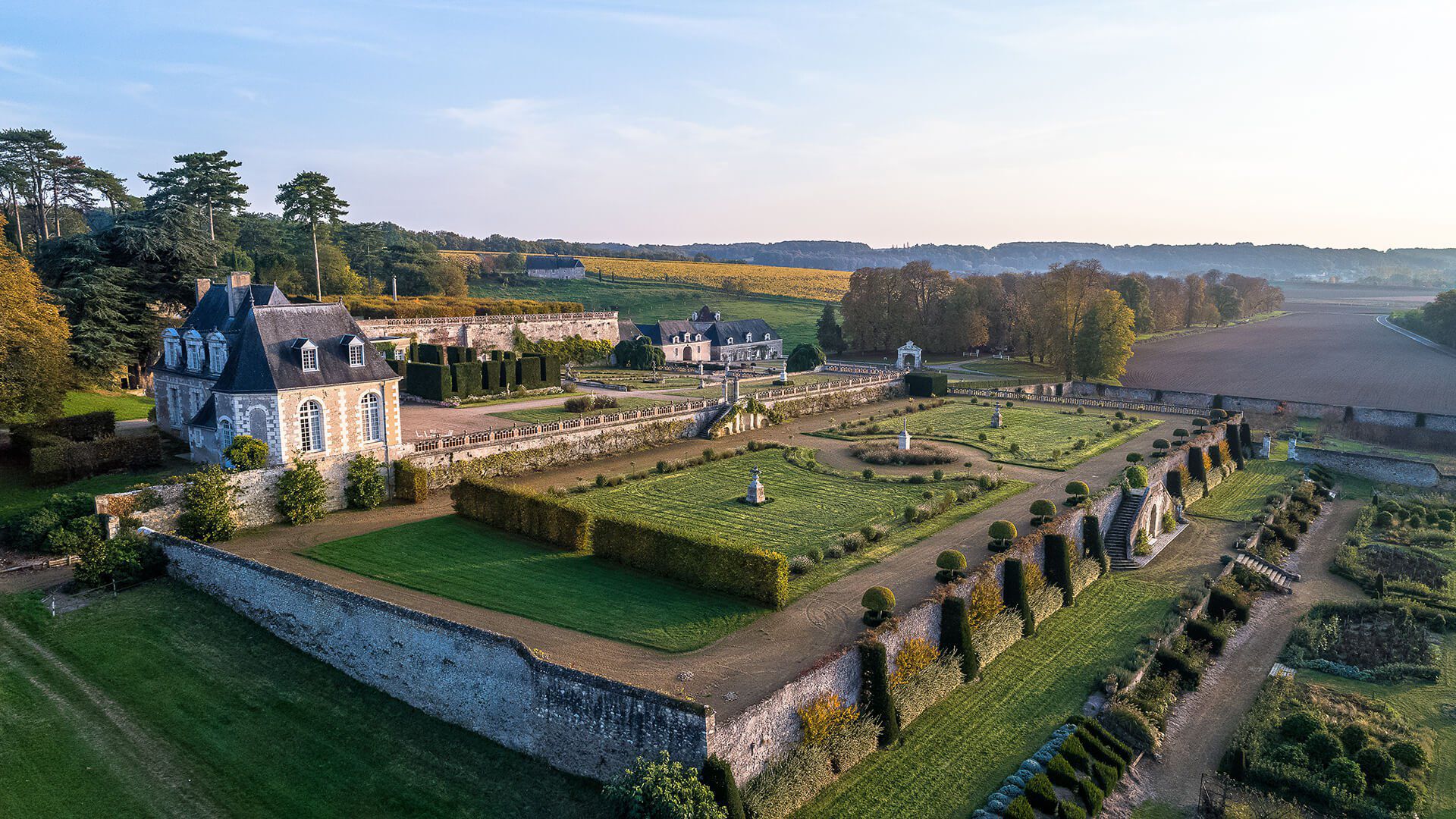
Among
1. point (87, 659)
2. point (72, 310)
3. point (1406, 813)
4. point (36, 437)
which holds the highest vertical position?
point (72, 310)

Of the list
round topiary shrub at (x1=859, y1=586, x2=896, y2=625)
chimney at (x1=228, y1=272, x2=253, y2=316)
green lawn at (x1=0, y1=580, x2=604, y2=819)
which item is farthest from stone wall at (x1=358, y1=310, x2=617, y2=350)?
round topiary shrub at (x1=859, y1=586, x2=896, y2=625)

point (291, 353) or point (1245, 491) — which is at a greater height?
point (291, 353)

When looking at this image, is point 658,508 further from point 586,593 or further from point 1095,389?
point 1095,389

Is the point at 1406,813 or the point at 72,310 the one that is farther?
the point at 72,310

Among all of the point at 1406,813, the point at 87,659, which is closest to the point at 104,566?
the point at 87,659

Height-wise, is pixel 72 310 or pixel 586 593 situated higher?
pixel 72 310

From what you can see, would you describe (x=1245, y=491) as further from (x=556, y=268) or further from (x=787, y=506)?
(x=556, y=268)

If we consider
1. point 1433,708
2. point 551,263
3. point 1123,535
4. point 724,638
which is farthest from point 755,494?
point 551,263
